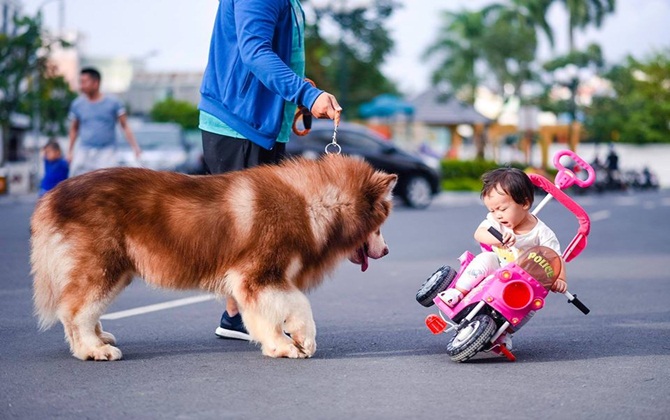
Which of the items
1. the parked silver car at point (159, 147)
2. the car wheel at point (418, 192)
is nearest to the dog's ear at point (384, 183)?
the car wheel at point (418, 192)

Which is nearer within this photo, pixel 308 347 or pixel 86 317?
pixel 86 317

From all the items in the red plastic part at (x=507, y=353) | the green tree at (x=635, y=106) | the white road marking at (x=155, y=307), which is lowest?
the green tree at (x=635, y=106)

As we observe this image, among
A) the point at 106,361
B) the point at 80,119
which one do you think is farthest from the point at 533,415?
the point at 80,119

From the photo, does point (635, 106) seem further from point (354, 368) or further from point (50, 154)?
point (354, 368)

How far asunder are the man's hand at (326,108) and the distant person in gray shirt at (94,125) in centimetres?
674

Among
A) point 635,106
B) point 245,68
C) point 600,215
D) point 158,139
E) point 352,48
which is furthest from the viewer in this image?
point 635,106

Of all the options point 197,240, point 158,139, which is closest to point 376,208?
point 197,240

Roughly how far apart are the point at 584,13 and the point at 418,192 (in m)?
35.9

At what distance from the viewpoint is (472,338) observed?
15.3 ft

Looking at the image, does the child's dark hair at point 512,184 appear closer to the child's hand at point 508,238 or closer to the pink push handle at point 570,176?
the child's hand at point 508,238

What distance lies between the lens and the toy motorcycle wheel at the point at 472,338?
4.67 meters

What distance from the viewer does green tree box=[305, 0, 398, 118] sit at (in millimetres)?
35738

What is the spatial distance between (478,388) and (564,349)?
1193 millimetres

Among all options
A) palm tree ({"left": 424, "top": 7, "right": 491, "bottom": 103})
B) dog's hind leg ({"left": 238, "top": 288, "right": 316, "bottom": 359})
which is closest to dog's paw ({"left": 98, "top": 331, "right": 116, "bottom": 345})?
dog's hind leg ({"left": 238, "top": 288, "right": 316, "bottom": 359})
